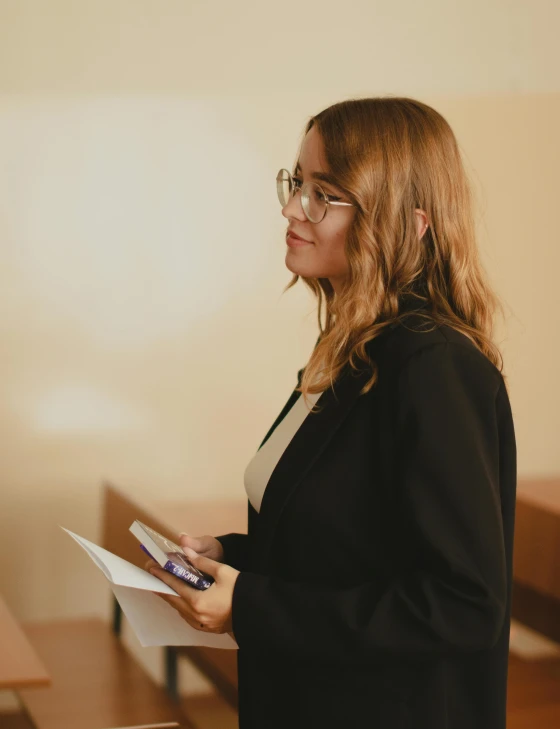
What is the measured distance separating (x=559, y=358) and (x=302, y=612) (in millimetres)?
3157

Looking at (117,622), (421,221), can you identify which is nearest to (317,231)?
Answer: (421,221)

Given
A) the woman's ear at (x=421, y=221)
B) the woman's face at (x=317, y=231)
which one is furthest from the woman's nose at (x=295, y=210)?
the woman's ear at (x=421, y=221)

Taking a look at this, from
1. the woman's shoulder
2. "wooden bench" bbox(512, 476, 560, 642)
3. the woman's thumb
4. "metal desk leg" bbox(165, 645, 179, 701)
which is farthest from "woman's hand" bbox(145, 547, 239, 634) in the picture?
"wooden bench" bbox(512, 476, 560, 642)

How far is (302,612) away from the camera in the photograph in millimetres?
1103

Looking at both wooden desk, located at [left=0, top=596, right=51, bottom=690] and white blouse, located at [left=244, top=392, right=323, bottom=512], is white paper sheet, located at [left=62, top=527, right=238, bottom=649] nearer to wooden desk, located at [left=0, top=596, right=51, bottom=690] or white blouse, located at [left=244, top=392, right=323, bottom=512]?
white blouse, located at [left=244, top=392, right=323, bottom=512]

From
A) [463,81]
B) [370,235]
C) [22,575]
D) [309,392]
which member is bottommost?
[22,575]

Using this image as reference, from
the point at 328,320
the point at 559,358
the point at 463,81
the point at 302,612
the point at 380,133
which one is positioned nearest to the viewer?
the point at 302,612

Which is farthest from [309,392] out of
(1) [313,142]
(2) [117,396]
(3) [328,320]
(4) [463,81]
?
(4) [463,81]

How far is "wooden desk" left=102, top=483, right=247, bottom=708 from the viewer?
2.44 meters

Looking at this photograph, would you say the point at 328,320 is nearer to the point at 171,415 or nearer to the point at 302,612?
the point at 302,612

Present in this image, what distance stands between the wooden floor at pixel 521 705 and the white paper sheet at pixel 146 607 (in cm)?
98

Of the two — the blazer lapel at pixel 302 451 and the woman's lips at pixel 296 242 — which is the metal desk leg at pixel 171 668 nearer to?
the blazer lapel at pixel 302 451

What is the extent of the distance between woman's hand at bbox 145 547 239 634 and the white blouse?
14 centimetres

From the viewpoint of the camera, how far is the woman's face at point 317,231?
124 centimetres
